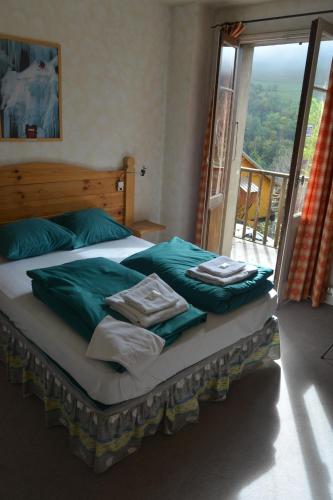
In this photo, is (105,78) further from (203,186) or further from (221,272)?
(221,272)

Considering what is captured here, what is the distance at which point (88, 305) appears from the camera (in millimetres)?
1970

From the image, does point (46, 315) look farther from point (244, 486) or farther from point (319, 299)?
point (319, 299)

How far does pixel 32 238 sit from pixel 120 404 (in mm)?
1453

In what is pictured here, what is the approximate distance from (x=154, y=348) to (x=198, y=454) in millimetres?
628

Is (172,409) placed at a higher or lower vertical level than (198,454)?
higher

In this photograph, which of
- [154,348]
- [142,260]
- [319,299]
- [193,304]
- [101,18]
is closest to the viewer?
[154,348]

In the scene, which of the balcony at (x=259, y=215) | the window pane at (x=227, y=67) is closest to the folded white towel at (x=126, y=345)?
the window pane at (x=227, y=67)

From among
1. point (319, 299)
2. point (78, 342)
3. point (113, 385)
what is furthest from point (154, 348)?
point (319, 299)

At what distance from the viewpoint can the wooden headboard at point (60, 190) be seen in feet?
9.85

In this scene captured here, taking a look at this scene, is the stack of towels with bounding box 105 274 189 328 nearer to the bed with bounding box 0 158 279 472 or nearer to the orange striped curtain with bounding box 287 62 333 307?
the bed with bounding box 0 158 279 472

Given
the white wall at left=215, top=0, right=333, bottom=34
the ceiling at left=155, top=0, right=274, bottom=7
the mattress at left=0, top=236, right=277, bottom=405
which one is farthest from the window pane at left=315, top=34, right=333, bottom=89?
the mattress at left=0, top=236, right=277, bottom=405

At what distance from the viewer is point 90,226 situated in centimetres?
316

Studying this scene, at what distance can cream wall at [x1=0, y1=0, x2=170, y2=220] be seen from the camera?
2.94 metres

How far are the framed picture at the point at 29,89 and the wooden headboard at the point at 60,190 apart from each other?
25 centimetres
